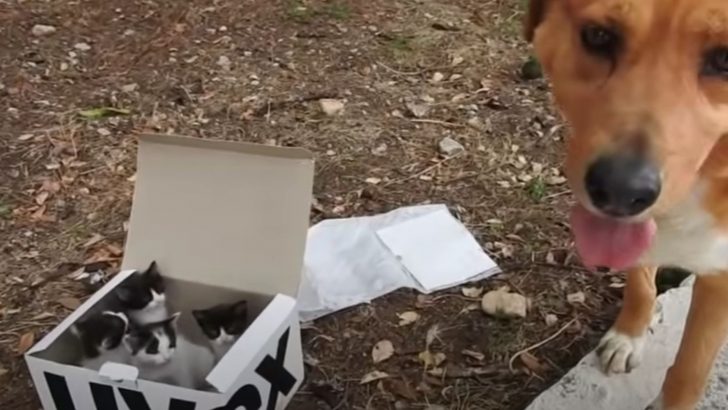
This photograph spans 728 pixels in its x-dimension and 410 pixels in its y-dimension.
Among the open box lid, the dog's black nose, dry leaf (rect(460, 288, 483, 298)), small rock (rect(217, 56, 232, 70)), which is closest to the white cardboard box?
the open box lid

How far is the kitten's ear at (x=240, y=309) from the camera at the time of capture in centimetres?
215

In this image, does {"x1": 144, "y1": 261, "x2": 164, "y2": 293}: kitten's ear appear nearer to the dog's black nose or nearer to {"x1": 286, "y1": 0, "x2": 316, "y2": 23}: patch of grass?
the dog's black nose

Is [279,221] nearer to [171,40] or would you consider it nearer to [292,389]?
[292,389]

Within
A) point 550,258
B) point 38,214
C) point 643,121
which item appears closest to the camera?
point 643,121

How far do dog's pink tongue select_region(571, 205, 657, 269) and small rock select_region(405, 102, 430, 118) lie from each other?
1.47m

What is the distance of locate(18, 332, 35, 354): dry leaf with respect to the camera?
2.34m

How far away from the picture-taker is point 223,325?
2.14 m

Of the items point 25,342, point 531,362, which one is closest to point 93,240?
point 25,342

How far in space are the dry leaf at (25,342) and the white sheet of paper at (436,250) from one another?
0.87 meters

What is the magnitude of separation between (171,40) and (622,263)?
2.17 meters

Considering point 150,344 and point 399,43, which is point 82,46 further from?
point 150,344

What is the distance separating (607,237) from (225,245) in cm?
89

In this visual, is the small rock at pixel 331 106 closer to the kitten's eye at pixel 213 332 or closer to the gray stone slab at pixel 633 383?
the kitten's eye at pixel 213 332

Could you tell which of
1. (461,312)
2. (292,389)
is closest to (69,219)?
(292,389)
